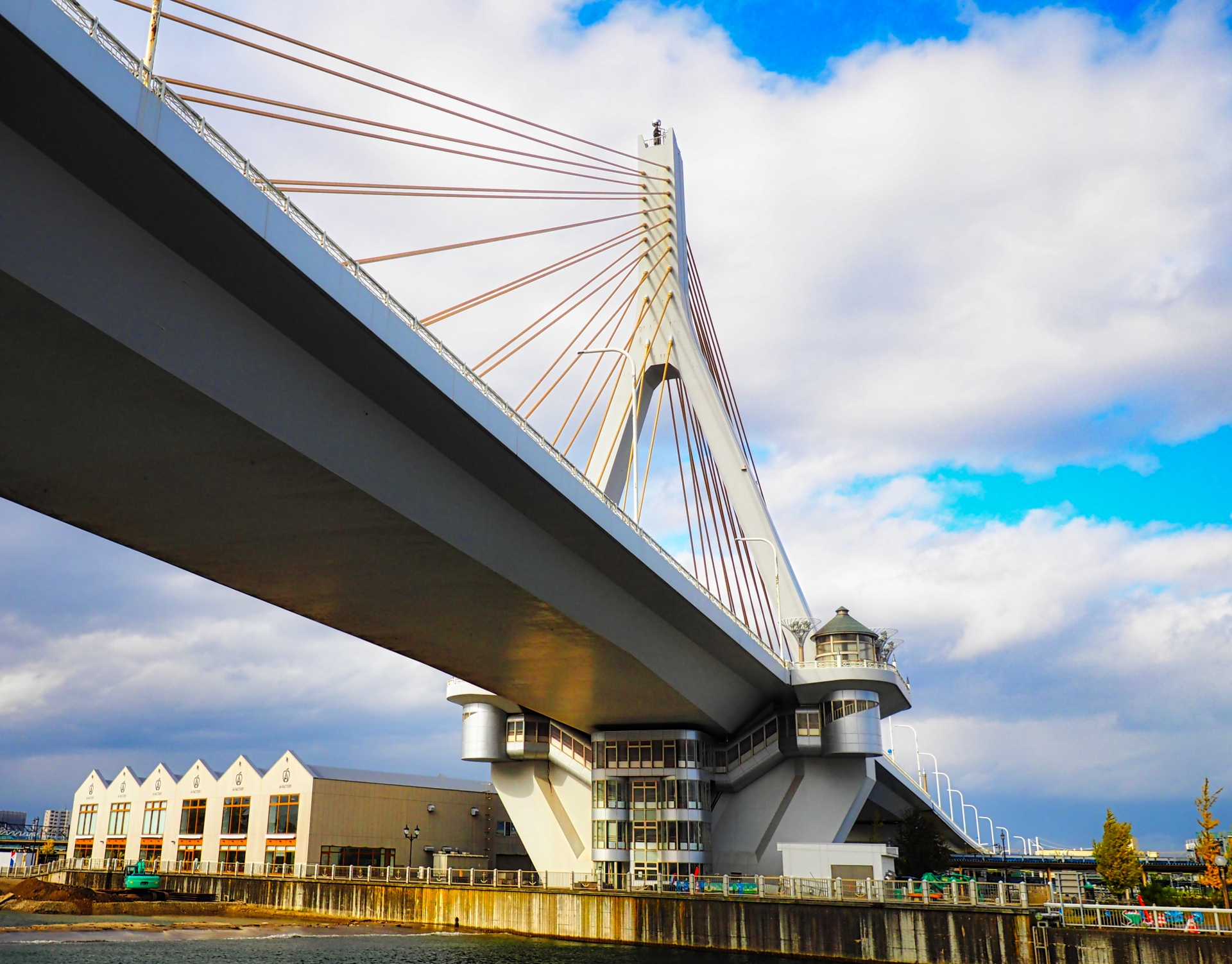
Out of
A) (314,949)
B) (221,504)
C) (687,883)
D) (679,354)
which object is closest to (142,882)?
(314,949)

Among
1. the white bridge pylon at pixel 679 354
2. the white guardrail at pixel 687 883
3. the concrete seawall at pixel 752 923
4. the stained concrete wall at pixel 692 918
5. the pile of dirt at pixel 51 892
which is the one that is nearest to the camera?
the concrete seawall at pixel 752 923

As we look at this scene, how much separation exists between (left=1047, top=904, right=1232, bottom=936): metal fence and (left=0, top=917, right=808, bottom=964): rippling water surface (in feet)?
33.5

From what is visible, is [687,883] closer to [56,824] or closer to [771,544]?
[771,544]

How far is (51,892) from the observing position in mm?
51719

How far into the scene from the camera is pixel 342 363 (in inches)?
754

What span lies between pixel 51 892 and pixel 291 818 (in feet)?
39.5

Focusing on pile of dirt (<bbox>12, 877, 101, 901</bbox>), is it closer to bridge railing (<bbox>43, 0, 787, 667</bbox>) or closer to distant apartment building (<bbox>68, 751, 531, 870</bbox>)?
distant apartment building (<bbox>68, 751, 531, 870</bbox>)

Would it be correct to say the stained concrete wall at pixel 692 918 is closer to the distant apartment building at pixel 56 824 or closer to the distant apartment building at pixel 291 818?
the distant apartment building at pixel 291 818

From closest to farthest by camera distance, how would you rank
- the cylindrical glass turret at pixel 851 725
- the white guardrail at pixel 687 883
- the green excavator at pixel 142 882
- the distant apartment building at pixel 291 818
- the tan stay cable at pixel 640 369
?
Answer: the white guardrail at pixel 687 883 → the tan stay cable at pixel 640 369 → the cylindrical glass turret at pixel 851 725 → the green excavator at pixel 142 882 → the distant apartment building at pixel 291 818

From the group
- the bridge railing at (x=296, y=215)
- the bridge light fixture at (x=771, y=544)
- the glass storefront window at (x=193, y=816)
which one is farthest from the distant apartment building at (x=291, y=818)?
the bridge railing at (x=296, y=215)

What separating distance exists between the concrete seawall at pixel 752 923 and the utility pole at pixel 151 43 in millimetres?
31141

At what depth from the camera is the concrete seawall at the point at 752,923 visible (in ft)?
95.8

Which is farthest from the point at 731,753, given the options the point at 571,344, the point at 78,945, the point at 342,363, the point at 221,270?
the point at 221,270

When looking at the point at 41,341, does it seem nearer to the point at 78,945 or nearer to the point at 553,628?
the point at 553,628
